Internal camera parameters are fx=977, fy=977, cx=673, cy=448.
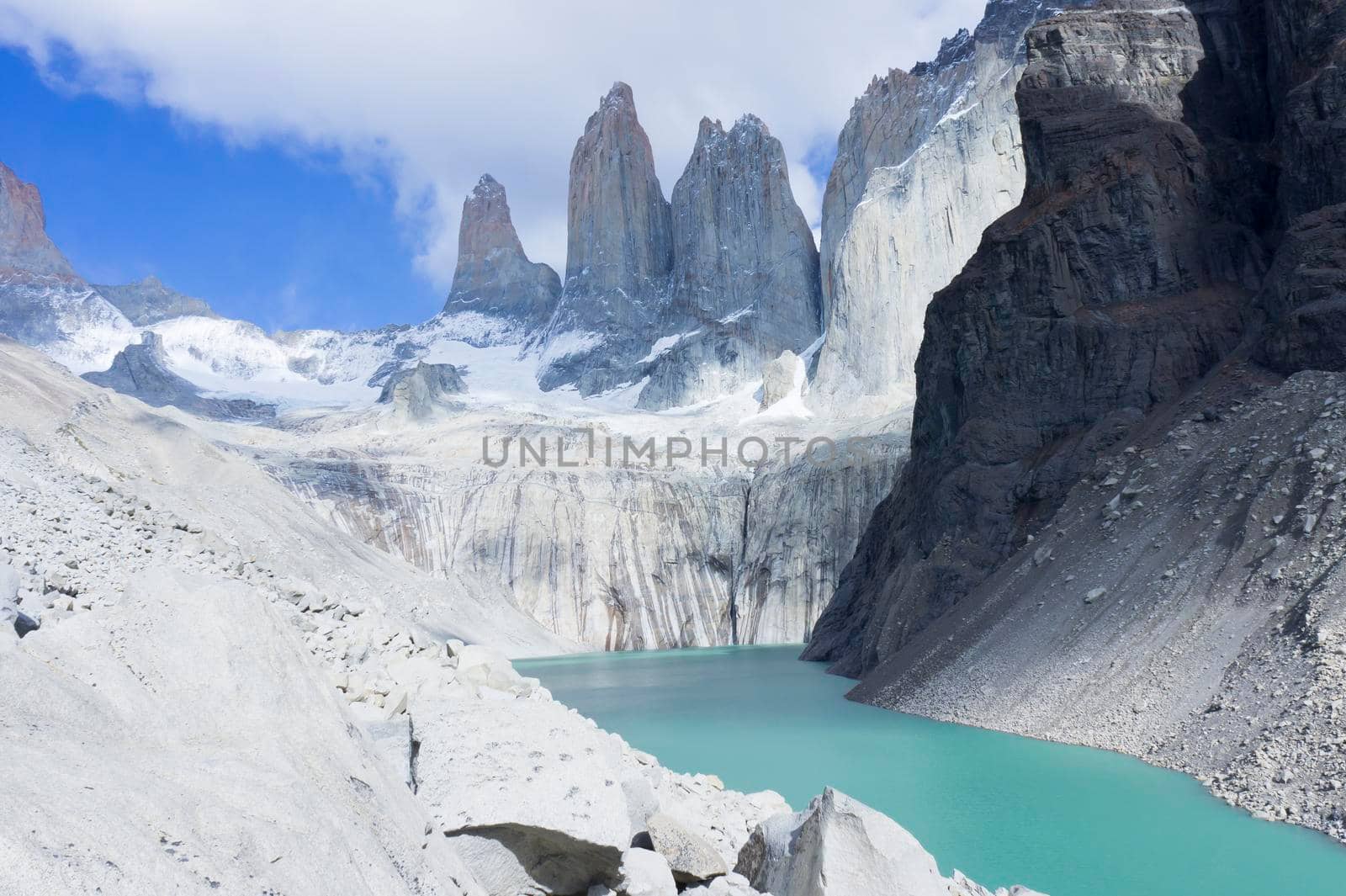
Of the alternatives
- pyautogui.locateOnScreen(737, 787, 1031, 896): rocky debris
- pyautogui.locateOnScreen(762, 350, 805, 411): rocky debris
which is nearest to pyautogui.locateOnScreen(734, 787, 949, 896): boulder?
pyautogui.locateOnScreen(737, 787, 1031, 896): rocky debris

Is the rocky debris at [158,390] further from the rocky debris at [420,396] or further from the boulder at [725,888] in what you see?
the boulder at [725,888]

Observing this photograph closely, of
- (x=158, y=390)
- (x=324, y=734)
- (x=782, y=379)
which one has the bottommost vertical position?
(x=324, y=734)

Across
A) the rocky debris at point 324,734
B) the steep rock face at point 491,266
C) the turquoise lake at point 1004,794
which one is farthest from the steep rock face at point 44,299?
the rocky debris at point 324,734

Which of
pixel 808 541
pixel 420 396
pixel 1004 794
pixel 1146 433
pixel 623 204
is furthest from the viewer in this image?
pixel 623 204

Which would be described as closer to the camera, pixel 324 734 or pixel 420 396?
pixel 324 734

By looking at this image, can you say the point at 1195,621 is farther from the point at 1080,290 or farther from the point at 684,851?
→ the point at 1080,290

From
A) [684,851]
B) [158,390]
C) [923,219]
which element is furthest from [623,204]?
[684,851]

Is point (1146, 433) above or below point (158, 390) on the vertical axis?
below
